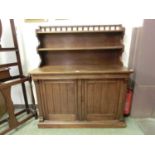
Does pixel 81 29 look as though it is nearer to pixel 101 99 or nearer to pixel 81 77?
pixel 81 77

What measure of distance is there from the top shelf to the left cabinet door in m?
0.73

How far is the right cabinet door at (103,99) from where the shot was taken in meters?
1.64

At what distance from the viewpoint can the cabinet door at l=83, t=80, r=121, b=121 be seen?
5.38 feet

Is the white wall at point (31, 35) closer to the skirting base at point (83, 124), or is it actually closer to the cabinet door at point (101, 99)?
the cabinet door at point (101, 99)

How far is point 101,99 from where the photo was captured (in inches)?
67.4

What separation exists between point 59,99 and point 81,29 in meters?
1.05

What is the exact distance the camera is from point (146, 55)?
171 centimetres

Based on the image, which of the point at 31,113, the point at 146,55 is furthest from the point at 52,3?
the point at 31,113

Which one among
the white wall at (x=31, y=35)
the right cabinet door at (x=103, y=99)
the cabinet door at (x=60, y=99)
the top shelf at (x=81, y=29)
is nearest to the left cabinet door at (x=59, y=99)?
the cabinet door at (x=60, y=99)

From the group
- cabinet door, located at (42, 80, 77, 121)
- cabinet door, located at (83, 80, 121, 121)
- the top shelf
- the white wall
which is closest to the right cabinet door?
cabinet door, located at (83, 80, 121, 121)

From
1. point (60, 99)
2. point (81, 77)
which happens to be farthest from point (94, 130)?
point (81, 77)

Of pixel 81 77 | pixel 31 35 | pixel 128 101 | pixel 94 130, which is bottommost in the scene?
pixel 94 130

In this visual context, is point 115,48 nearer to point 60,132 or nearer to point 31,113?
point 60,132

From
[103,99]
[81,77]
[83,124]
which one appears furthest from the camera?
[83,124]
